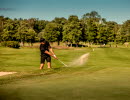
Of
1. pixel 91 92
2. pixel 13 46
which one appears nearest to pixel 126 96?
pixel 91 92

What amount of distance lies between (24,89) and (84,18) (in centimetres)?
15984

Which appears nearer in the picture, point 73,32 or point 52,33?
point 73,32

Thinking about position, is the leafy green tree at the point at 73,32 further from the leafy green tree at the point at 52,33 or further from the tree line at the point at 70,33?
the leafy green tree at the point at 52,33

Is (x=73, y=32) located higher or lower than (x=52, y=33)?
higher

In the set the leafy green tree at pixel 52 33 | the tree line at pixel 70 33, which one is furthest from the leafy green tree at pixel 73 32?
the leafy green tree at pixel 52 33

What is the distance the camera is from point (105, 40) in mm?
105188

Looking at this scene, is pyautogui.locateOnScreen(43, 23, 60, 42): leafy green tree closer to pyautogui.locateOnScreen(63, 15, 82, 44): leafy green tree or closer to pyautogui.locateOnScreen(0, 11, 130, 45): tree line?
pyautogui.locateOnScreen(0, 11, 130, 45): tree line

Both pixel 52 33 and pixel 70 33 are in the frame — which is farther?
pixel 52 33

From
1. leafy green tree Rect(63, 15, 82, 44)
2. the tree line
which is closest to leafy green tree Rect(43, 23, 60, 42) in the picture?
the tree line

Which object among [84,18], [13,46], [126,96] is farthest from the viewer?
[84,18]

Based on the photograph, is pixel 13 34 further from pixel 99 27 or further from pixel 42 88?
pixel 42 88

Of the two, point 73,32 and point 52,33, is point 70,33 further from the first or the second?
point 52,33

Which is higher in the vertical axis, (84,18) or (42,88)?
(84,18)

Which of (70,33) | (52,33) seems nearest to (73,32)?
(70,33)
